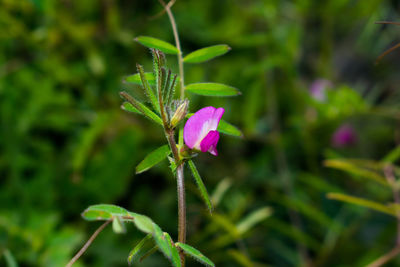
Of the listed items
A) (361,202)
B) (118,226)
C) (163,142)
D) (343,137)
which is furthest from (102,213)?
(343,137)

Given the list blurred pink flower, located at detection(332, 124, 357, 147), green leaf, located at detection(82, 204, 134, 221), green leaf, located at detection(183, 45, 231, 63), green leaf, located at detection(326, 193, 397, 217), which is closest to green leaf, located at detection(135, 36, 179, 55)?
green leaf, located at detection(183, 45, 231, 63)

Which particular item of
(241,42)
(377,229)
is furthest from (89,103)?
(377,229)

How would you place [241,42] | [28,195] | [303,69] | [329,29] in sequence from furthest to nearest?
[303,69], [329,29], [241,42], [28,195]

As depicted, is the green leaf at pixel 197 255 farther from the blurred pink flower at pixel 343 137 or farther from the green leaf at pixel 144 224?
the blurred pink flower at pixel 343 137

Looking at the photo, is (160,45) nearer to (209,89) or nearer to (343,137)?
(209,89)

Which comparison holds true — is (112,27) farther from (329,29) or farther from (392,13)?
(392,13)

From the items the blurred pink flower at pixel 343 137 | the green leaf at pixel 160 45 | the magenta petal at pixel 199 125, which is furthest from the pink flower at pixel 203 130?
the blurred pink flower at pixel 343 137

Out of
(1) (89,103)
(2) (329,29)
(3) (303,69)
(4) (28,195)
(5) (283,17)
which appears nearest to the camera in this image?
(4) (28,195)
